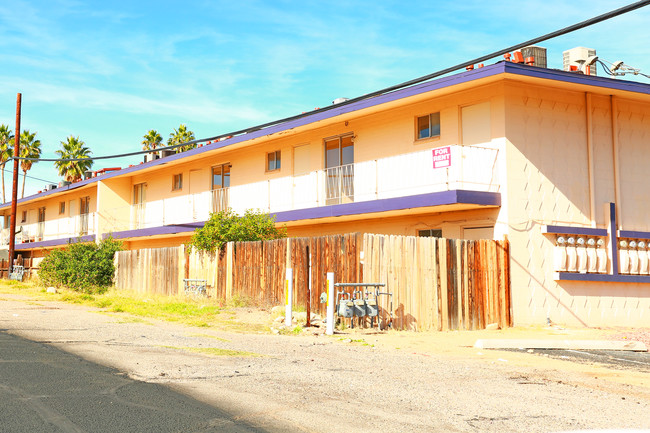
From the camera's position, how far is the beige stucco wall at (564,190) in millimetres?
16703

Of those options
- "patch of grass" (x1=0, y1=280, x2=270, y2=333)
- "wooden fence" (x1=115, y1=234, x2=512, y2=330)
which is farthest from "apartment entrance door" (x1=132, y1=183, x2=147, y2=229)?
"wooden fence" (x1=115, y1=234, x2=512, y2=330)

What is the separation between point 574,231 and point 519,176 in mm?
2194

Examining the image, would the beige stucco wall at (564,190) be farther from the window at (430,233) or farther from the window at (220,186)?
the window at (220,186)

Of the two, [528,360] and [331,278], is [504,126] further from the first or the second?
[528,360]

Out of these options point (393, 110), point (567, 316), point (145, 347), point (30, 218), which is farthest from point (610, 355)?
point (30, 218)

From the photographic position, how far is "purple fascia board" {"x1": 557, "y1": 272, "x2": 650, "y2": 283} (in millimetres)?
17078

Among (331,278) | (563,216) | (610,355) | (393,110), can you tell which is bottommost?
(610,355)

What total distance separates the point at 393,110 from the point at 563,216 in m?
5.94

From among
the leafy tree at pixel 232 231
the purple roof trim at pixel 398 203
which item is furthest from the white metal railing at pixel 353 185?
the leafy tree at pixel 232 231

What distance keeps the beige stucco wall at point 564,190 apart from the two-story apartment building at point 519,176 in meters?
0.03

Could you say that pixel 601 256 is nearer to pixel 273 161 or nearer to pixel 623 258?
pixel 623 258

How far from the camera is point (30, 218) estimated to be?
48.3 metres

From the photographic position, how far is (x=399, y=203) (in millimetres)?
17875

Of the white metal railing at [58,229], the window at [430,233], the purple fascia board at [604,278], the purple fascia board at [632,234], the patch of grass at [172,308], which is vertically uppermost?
the white metal railing at [58,229]
